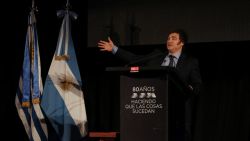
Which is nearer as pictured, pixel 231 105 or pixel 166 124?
pixel 166 124

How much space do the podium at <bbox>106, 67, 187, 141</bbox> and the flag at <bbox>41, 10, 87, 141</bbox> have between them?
2.36m

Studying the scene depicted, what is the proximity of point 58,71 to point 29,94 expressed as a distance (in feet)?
1.54

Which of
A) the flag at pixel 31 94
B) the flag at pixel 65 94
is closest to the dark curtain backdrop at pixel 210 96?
the flag at pixel 31 94

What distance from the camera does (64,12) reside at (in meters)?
6.08

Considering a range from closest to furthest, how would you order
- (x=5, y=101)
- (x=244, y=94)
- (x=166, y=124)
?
(x=166, y=124)
(x=244, y=94)
(x=5, y=101)

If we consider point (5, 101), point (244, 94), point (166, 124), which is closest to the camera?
point (166, 124)

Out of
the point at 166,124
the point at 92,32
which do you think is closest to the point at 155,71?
the point at 166,124

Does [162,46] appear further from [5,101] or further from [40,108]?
[5,101]

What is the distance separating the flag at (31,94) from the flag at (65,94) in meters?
0.12

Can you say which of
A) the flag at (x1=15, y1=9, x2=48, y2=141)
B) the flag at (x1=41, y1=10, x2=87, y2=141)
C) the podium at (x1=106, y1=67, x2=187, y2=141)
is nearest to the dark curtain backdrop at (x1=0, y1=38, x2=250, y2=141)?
the flag at (x1=15, y1=9, x2=48, y2=141)

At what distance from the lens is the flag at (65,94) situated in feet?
19.6

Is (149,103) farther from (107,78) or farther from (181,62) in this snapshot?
(107,78)

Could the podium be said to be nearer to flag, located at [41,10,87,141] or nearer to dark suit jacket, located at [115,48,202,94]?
dark suit jacket, located at [115,48,202,94]

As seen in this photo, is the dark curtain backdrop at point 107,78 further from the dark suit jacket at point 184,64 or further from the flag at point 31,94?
the dark suit jacket at point 184,64
